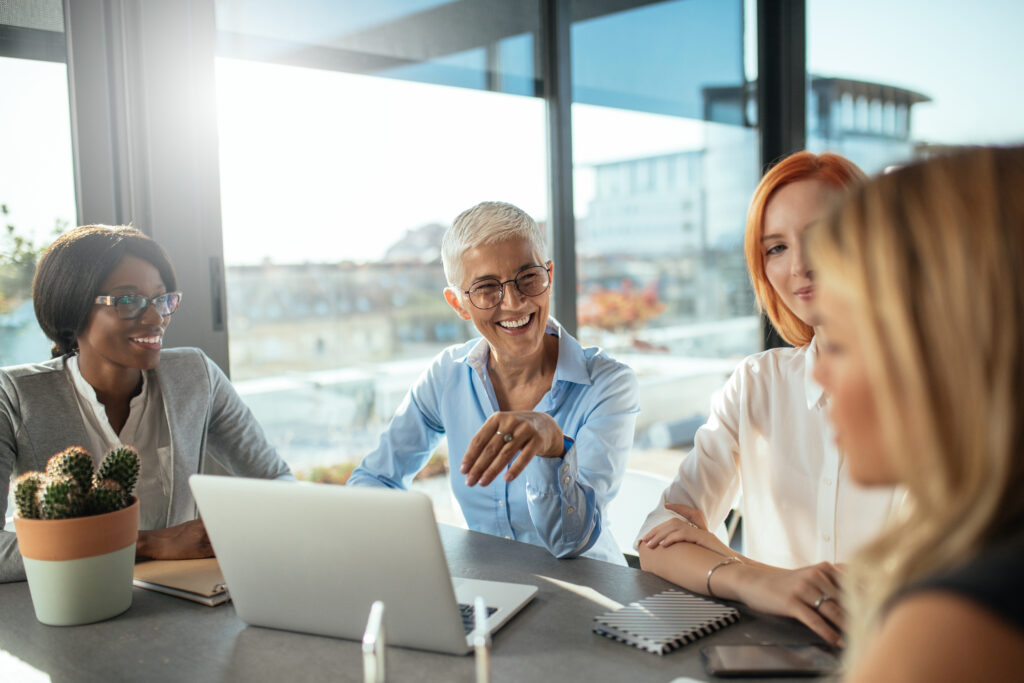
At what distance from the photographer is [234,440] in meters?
1.99

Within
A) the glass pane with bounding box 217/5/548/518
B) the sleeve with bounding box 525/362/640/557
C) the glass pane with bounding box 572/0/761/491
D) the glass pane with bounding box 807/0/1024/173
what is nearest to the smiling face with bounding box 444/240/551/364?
the sleeve with bounding box 525/362/640/557

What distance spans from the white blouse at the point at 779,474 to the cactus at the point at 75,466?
99cm

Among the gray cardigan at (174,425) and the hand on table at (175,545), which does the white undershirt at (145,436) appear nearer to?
the gray cardigan at (174,425)

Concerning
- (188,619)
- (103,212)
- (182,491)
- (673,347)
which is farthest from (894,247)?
(673,347)

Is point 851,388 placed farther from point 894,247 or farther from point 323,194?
point 323,194

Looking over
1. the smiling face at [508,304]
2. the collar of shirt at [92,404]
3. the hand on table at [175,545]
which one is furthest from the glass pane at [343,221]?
the hand on table at [175,545]

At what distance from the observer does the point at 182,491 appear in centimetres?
182

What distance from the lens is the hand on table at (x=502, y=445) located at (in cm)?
140

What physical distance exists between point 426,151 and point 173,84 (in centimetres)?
88

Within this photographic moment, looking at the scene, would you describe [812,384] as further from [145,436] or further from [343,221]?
[343,221]

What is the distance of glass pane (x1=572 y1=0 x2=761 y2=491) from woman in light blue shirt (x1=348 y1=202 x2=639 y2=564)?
3.70ft

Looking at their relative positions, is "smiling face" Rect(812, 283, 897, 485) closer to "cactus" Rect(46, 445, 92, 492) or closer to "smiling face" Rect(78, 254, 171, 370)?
"cactus" Rect(46, 445, 92, 492)

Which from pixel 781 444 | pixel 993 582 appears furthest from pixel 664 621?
pixel 993 582

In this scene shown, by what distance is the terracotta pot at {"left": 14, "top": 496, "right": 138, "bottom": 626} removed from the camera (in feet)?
4.04
